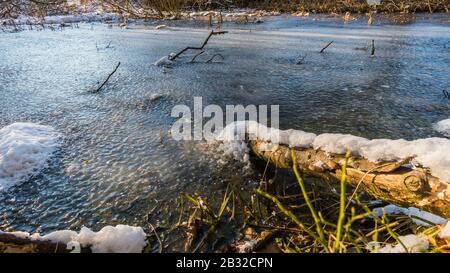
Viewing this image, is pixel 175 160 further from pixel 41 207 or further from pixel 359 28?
pixel 359 28

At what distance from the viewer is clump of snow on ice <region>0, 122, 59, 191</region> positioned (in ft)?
9.27

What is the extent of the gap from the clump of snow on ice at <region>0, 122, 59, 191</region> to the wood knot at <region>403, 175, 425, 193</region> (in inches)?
117

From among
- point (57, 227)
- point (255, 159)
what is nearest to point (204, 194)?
point (255, 159)

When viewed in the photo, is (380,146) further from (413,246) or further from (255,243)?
(255,243)

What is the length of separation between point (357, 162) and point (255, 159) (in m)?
0.95

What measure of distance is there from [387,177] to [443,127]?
2110 millimetres

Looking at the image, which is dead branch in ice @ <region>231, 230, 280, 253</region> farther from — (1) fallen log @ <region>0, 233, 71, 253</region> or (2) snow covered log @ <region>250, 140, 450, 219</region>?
(1) fallen log @ <region>0, 233, 71, 253</region>

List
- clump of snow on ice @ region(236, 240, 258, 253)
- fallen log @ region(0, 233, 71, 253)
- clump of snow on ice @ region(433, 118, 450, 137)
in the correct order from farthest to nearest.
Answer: clump of snow on ice @ region(433, 118, 450, 137) < clump of snow on ice @ region(236, 240, 258, 253) < fallen log @ region(0, 233, 71, 253)

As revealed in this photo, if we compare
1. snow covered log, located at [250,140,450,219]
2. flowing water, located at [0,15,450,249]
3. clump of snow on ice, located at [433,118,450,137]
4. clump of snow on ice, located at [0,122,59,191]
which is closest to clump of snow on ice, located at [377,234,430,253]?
snow covered log, located at [250,140,450,219]

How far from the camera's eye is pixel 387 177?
2.02 metres

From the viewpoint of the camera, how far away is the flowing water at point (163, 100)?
2572 millimetres
